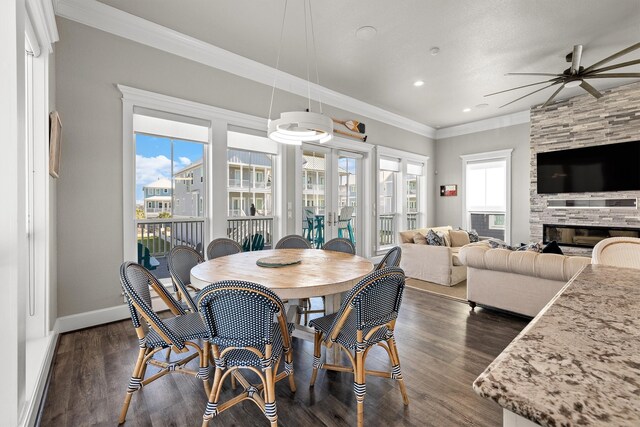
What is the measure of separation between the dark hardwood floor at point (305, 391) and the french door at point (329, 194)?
271 centimetres

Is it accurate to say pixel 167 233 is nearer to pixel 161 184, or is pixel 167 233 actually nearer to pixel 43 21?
pixel 161 184

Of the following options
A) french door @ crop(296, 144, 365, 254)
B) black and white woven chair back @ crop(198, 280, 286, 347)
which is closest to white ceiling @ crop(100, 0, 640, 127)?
french door @ crop(296, 144, 365, 254)

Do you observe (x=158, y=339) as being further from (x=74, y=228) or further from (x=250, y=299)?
(x=74, y=228)

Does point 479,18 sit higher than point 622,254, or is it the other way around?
point 479,18

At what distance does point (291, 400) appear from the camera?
73.5 inches

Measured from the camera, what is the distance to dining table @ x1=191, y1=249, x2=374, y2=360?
1.76 meters

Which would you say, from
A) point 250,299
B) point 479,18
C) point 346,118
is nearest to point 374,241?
point 346,118

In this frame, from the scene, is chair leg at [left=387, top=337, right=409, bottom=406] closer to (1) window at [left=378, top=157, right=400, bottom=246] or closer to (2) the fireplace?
(1) window at [left=378, top=157, right=400, bottom=246]

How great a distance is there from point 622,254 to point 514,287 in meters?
1.79

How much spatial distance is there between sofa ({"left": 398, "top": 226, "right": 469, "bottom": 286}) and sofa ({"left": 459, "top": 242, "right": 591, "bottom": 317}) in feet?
2.96

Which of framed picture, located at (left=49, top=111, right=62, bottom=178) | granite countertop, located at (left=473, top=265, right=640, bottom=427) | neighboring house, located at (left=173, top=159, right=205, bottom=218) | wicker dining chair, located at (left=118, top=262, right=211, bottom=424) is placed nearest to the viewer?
granite countertop, located at (left=473, top=265, right=640, bottom=427)

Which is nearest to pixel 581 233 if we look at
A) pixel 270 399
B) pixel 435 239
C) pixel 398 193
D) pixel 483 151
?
pixel 483 151

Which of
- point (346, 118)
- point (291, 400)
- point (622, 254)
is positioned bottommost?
point (291, 400)

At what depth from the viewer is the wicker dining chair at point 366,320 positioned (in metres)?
1.59
